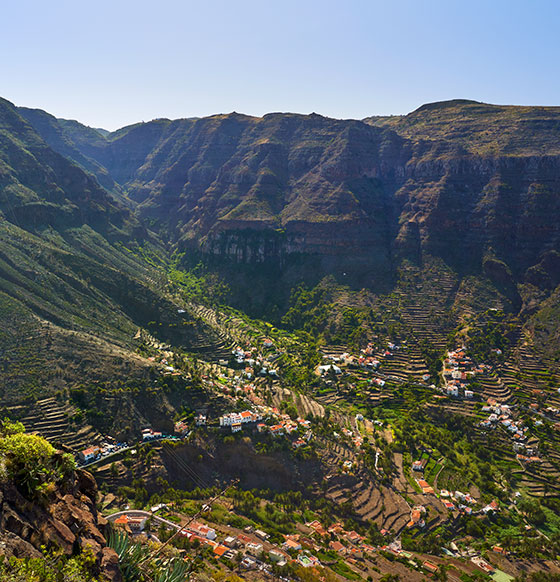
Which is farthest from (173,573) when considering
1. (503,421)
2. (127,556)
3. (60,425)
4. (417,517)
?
(503,421)

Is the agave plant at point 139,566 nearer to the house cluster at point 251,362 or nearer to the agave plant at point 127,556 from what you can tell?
the agave plant at point 127,556

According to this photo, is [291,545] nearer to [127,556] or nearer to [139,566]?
[139,566]

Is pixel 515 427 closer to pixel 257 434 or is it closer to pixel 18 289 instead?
pixel 257 434

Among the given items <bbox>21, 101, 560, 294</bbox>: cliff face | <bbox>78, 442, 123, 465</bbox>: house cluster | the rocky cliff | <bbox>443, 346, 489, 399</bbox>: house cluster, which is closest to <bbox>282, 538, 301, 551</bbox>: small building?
<bbox>78, 442, 123, 465</bbox>: house cluster

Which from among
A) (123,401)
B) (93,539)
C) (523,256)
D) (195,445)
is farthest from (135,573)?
(523,256)

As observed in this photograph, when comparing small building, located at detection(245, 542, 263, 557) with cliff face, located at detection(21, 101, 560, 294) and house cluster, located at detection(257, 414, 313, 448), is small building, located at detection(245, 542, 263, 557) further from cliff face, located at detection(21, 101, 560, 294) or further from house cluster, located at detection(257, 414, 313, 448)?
cliff face, located at detection(21, 101, 560, 294)

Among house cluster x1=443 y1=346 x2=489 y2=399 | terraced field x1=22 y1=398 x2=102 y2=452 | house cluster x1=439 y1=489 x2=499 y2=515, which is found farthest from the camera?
house cluster x1=443 y1=346 x2=489 y2=399
